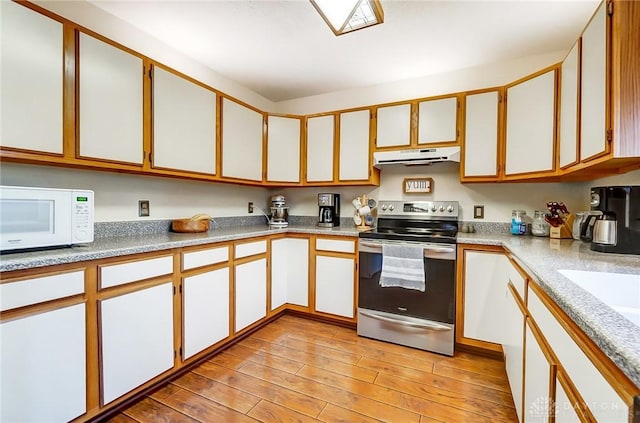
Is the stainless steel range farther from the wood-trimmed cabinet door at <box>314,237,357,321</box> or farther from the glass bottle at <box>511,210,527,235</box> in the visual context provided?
the glass bottle at <box>511,210,527,235</box>

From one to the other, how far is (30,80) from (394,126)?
7.91 ft

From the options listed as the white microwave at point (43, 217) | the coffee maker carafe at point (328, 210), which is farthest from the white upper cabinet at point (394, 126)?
the white microwave at point (43, 217)

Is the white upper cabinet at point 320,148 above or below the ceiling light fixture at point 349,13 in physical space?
below

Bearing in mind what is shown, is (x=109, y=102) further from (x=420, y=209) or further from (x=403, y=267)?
(x=420, y=209)

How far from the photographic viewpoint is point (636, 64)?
3.64 ft

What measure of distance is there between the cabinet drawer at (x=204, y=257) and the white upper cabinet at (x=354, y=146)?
134 cm

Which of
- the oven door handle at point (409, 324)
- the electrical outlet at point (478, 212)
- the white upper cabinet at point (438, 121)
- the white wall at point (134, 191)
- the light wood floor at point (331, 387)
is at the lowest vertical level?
the light wood floor at point (331, 387)

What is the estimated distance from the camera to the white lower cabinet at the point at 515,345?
1.34 metres

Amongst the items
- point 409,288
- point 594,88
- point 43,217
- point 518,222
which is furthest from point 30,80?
point 518,222

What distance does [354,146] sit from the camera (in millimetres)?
2771

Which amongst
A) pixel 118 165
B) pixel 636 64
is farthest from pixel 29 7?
pixel 636 64

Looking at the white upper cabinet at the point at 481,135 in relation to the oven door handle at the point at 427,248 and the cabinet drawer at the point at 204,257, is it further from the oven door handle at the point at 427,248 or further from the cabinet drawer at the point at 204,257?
the cabinet drawer at the point at 204,257

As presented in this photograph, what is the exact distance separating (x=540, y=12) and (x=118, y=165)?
110 inches

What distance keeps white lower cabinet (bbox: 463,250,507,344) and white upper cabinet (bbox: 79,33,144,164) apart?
2429 millimetres
